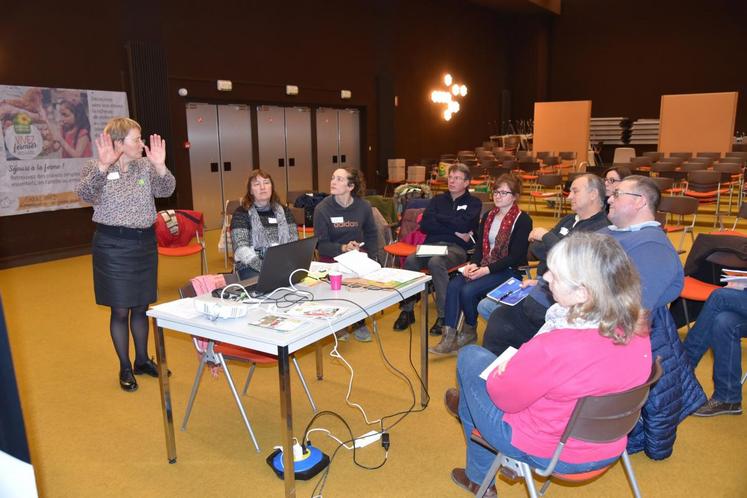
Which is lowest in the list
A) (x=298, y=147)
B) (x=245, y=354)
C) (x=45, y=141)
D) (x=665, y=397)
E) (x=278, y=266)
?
(x=665, y=397)

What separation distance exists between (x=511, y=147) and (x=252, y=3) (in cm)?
907

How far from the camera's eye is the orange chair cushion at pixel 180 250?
5.57 m

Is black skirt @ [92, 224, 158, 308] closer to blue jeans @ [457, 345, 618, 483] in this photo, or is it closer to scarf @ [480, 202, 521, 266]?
blue jeans @ [457, 345, 618, 483]

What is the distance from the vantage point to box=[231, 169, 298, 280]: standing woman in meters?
3.92

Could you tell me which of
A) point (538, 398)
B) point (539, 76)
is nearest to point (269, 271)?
point (538, 398)

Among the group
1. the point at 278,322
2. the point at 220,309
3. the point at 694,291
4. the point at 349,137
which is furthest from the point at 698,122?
the point at 220,309

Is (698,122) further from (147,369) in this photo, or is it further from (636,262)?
(147,369)

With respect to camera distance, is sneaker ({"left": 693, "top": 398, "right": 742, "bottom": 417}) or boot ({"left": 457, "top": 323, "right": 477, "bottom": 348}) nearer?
sneaker ({"left": 693, "top": 398, "right": 742, "bottom": 417})

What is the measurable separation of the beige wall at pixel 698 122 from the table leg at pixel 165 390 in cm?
1350

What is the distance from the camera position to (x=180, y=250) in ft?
18.5

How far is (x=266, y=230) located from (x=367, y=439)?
1.62m

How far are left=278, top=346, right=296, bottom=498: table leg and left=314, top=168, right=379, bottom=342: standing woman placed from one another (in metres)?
Answer: 2.23

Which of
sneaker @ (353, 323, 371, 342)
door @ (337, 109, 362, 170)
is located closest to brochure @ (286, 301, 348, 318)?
sneaker @ (353, 323, 371, 342)

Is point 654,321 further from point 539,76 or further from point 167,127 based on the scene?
point 539,76
